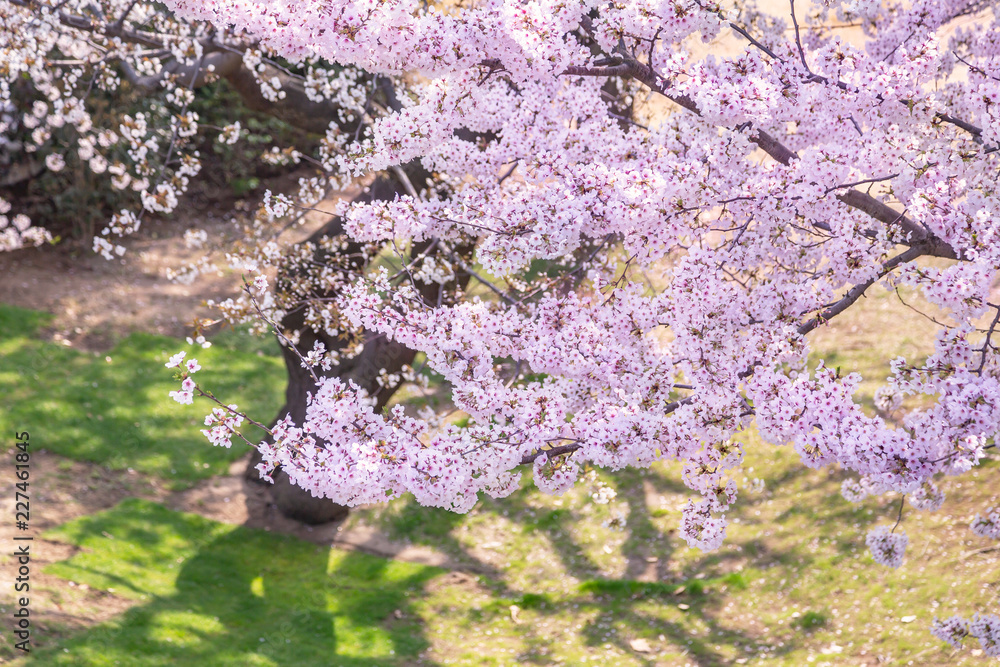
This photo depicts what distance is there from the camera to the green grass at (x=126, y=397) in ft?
31.5

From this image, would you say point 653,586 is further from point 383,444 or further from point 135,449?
point 135,449

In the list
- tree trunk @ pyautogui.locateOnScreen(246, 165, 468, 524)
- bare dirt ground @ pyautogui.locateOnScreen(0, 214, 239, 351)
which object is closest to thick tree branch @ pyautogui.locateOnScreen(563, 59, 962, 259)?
tree trunk @ pyautogui.locateOnScreen(246, 165, 468, 524)

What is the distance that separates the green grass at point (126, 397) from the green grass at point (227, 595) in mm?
1263

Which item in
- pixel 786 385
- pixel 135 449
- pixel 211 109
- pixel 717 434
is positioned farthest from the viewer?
pixel 211 109

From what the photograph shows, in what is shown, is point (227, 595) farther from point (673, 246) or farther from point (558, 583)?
point (673, 246)

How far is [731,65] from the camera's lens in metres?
4.02

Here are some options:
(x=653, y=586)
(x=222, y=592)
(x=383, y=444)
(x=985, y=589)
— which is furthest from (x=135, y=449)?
(x=985, y=589)

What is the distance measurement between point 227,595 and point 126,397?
3.97m

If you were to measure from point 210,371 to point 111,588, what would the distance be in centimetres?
472

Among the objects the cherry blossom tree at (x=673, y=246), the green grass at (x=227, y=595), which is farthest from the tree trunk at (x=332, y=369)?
the cherry blossom tree at (x=673, y=246)

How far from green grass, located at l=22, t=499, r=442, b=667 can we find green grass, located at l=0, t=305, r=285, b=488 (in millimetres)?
1263

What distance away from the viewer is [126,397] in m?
10.6

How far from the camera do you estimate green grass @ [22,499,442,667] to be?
6676mm

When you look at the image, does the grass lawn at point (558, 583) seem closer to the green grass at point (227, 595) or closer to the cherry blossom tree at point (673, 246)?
the green grass at point (227, 595)
